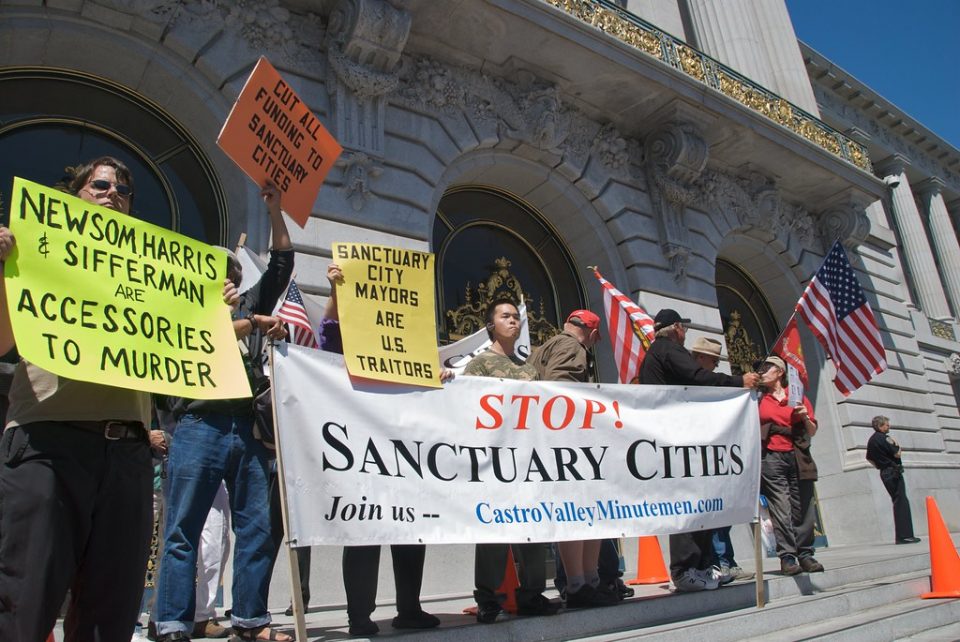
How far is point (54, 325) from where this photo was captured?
2561 mm

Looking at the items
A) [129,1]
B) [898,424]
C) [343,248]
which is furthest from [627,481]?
[898,424]

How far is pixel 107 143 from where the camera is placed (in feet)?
28.0

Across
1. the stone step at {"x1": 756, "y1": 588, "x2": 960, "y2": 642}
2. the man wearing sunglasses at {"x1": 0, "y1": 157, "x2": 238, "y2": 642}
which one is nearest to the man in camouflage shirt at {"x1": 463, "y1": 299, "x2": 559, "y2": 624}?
the stone step at {"x1": 756, "y1": 588, "x2": 960, "y2": 642}

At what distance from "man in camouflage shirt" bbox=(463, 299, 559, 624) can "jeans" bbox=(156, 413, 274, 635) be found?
1287 millimetres

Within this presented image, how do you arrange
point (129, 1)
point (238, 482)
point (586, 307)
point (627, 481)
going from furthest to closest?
point (586, 307) → point (129, 1) → point (627, 481) → point (238, 482)

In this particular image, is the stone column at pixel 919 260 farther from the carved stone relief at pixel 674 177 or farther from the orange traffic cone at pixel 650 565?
the orange traffic cone at pixel 650 565

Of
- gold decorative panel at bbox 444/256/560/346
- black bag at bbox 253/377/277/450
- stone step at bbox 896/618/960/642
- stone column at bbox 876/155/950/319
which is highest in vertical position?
stone column at bbox 876/155/950/319

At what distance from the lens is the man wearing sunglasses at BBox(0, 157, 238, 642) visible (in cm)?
225

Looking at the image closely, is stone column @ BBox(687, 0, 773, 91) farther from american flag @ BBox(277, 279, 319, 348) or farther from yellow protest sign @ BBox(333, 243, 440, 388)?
yellow protest sign @ BBox(333, 243, 440, 388)

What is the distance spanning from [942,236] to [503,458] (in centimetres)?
3298

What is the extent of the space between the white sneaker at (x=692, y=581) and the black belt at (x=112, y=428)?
4394mm

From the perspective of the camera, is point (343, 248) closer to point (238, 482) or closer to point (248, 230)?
point (238, 482)

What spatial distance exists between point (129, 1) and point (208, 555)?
6.32m

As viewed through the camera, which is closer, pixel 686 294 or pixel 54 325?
pixel 54 325
